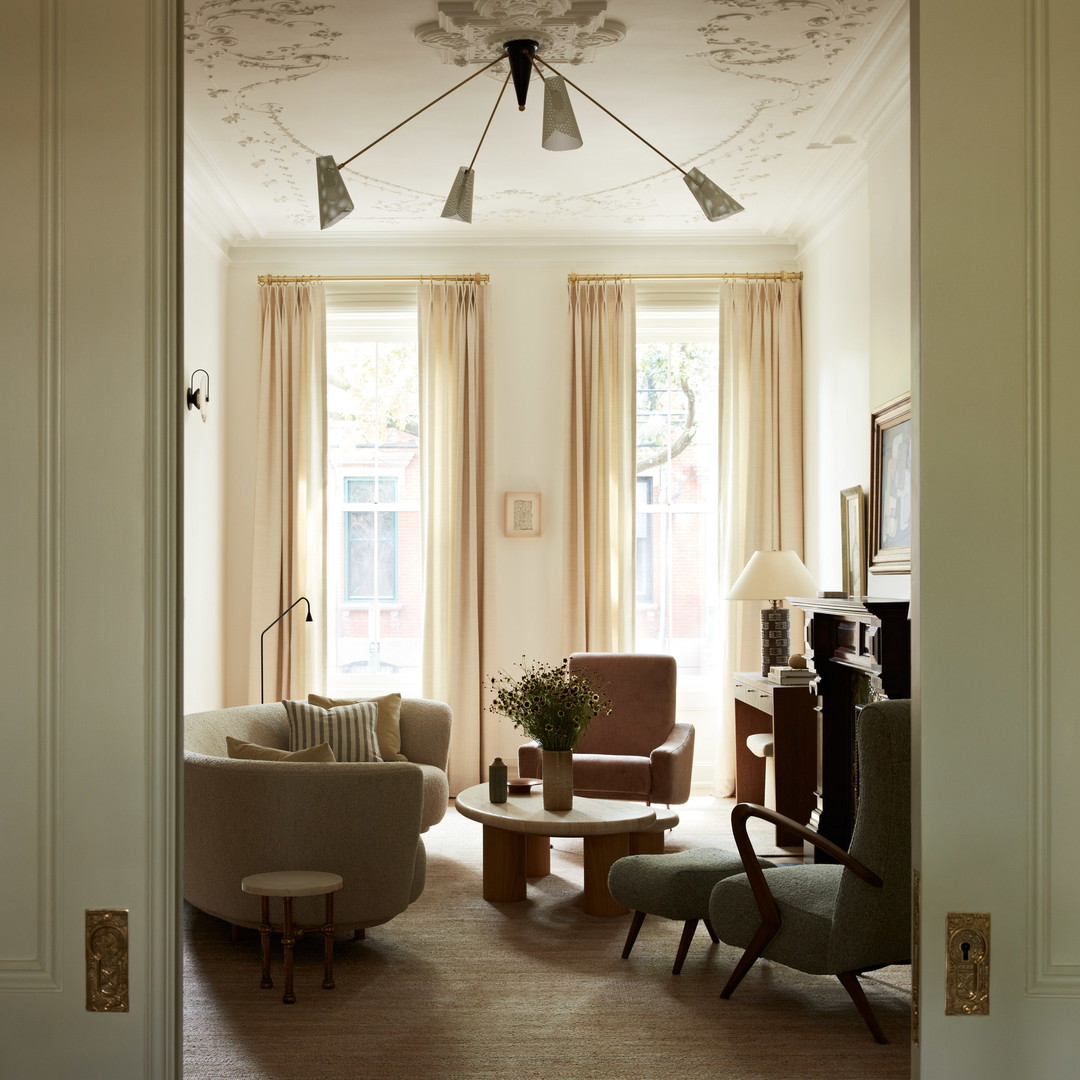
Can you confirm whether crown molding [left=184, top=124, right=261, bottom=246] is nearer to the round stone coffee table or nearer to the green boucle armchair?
the round stone coffee table

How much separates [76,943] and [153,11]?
5.31 feet

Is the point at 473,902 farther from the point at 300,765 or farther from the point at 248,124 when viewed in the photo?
the point at 248,124

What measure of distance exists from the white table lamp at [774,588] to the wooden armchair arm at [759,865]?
8.31ft

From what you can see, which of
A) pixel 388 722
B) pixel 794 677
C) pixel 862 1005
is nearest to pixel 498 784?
pixel 388 722

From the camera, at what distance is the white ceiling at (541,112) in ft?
14.1

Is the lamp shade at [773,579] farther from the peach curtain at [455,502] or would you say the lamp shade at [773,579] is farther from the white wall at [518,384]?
the peach curtain at [455,502]

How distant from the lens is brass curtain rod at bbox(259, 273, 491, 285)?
23.8 ft

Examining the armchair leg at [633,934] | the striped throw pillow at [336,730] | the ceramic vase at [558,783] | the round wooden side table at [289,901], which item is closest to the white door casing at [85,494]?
the round wooden side table at [289,901]

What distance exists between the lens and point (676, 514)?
295 inches

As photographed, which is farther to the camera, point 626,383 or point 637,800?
point 626,383

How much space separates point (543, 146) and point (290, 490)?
3615mm

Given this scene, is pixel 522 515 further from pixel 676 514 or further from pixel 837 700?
pixel 837 700

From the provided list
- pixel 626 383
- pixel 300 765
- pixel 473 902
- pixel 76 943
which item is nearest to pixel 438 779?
pixel 473 902

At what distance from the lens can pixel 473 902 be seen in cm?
486
